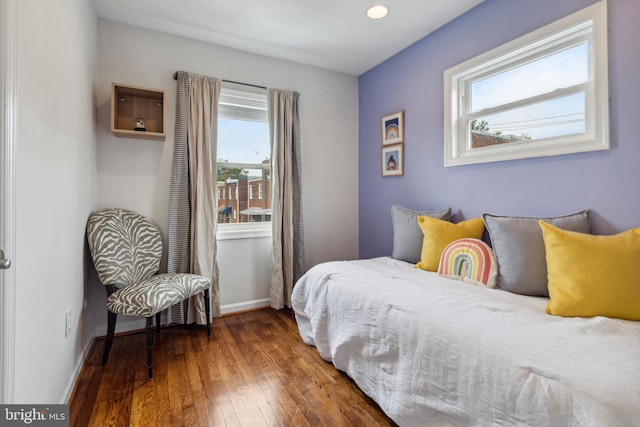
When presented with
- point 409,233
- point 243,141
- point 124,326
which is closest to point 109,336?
point 124,326

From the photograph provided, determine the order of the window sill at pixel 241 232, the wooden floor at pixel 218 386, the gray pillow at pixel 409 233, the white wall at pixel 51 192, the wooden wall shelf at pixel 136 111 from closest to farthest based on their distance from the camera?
the white wall at pixel 51 192 < the wooden floor at pixel 218 386 < the wooden wall shelf at pixel 136 111 < the gray pillow at pixel 409 233 < the window sill at pixel 241 232

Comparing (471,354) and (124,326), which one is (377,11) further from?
(124,326)

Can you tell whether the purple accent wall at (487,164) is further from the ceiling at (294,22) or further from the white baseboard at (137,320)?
the white baseboard at (137,320)

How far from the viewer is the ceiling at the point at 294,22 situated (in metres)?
2.22

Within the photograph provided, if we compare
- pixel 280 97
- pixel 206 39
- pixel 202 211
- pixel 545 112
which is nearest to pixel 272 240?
pixel 202 211

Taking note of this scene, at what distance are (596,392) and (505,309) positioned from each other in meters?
0.57

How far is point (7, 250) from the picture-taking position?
3.14 ft

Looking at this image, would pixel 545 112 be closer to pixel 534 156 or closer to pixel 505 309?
pixel 534 156

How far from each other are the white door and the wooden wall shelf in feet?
4.57

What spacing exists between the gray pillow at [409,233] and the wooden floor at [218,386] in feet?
3.55

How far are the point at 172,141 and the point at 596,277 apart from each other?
2981 mm

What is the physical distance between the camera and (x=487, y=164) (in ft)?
7.24

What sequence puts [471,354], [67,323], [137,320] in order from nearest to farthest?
[471,354] → [67,323] → [137,320]

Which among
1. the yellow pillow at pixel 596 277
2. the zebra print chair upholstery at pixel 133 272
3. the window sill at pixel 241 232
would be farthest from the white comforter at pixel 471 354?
the window sill at pixel 241 232
